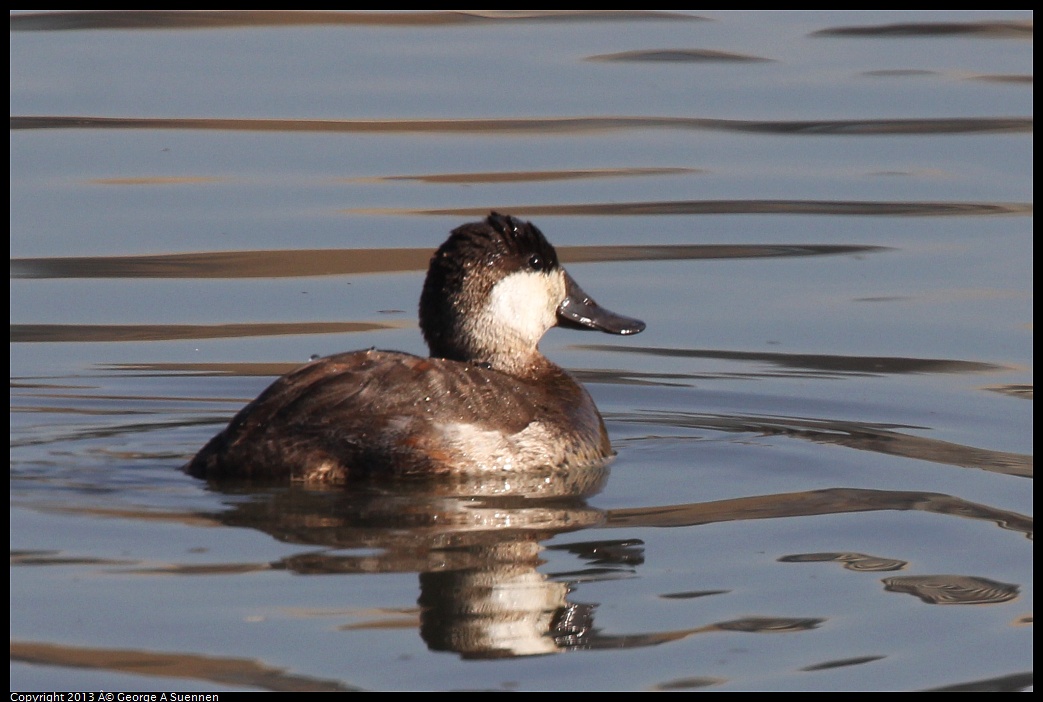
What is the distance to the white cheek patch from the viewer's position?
6.50 m

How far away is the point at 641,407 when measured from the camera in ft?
24.5

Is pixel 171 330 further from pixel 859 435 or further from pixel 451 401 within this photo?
pixel 859 435

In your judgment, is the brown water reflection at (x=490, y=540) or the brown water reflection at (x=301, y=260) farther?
the brown water reflection at (x=301, y=260)

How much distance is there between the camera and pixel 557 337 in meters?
8.77

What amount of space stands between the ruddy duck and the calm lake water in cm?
12

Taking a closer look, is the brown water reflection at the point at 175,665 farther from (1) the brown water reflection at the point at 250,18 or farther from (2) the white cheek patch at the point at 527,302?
(1) the brown water reflection at the point at 250,18

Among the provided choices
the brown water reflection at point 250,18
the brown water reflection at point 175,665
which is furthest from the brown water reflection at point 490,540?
the brown water reflection at point 250,18

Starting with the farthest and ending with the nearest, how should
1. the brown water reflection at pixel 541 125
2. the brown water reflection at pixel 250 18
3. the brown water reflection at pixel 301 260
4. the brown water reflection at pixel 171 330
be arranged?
the brown water reflection at pixel 250 18
the brown water reflection at pixel 541 125
the brown water reflection at pixel 301 260
the brown water reflection at pixel 171 330

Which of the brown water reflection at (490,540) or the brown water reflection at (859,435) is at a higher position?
the brown water reflection at (490,540)

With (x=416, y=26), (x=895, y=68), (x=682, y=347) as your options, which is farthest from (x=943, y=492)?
(x=416, y=26)

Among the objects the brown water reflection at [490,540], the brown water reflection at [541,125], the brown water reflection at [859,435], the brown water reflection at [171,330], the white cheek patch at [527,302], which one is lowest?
the brown water reflection at [859,435]

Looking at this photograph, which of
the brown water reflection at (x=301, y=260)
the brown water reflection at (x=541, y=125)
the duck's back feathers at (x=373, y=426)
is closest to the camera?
the duck's back feathers at (x=373, y=426)

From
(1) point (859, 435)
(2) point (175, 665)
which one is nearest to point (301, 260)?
(1) point (859, 435)

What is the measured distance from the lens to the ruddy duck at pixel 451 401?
5762 millimetres
